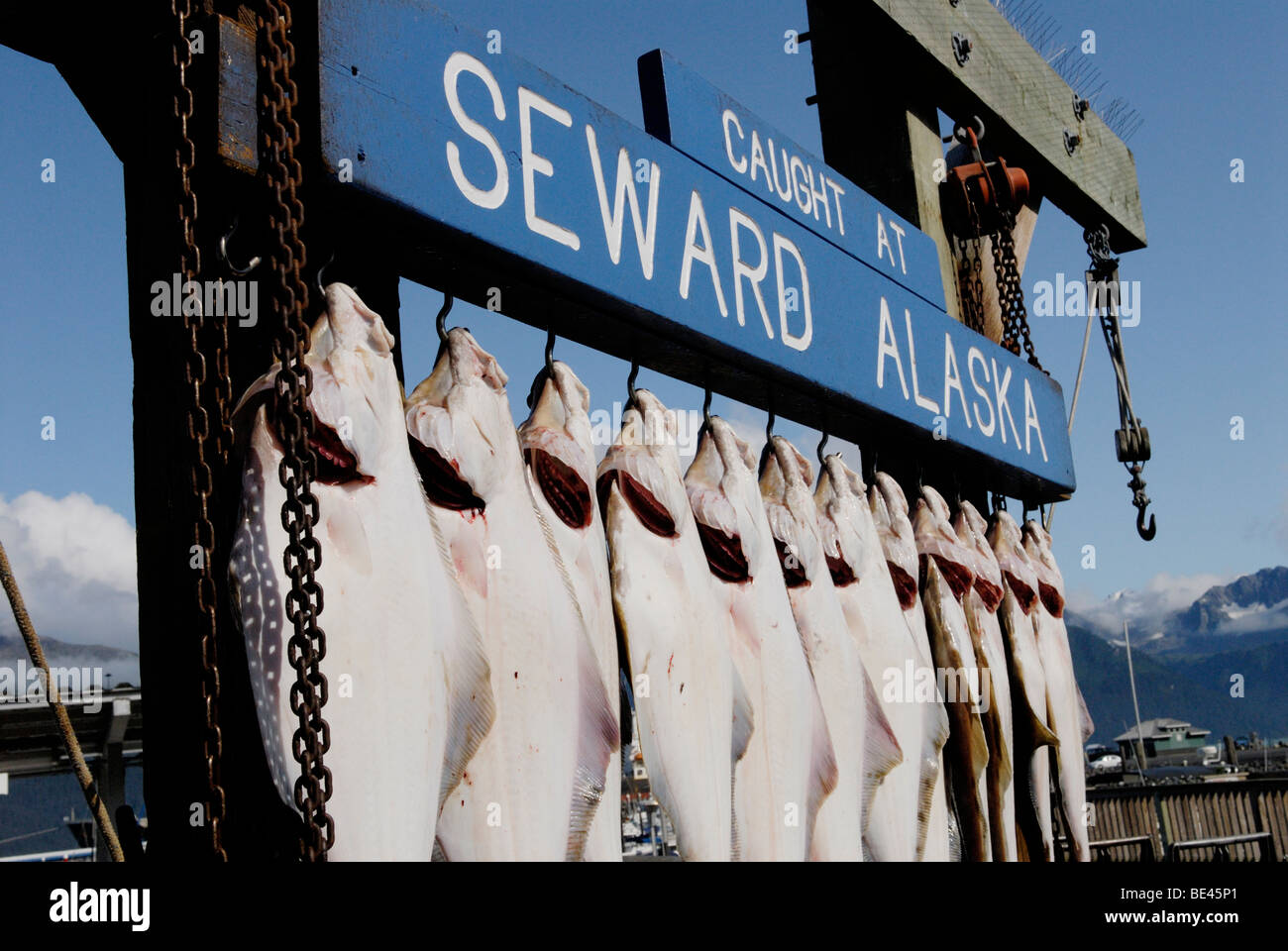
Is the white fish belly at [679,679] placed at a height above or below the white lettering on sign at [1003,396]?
below

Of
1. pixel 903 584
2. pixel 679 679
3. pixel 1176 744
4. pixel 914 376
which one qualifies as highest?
pixel 914 376

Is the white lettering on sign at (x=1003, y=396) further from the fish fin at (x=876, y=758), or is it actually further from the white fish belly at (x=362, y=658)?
the white fish belly at (x=362, y=658)

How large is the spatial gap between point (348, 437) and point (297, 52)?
23.1 inches

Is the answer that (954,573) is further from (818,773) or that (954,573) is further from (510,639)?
(510,639)

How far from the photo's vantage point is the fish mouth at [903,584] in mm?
2867

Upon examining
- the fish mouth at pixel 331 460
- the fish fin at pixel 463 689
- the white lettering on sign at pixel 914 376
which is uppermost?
the white lettering on sign at pixel 914 376

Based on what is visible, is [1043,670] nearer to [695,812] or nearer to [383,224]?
[695,812]

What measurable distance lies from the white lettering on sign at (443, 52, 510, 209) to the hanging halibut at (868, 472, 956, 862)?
1.42 metres

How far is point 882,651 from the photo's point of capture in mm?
2656

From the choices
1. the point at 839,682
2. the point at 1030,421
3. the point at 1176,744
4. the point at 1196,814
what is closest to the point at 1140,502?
the point at 1030,421

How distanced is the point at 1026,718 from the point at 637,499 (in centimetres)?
180

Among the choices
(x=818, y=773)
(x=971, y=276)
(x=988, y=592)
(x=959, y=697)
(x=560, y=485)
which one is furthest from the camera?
(x=971, y=276)

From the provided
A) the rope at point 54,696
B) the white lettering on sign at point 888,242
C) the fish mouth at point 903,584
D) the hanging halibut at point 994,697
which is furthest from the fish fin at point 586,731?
the white lettering on sign at point 888,242

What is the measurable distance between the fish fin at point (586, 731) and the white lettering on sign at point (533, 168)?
51cm
